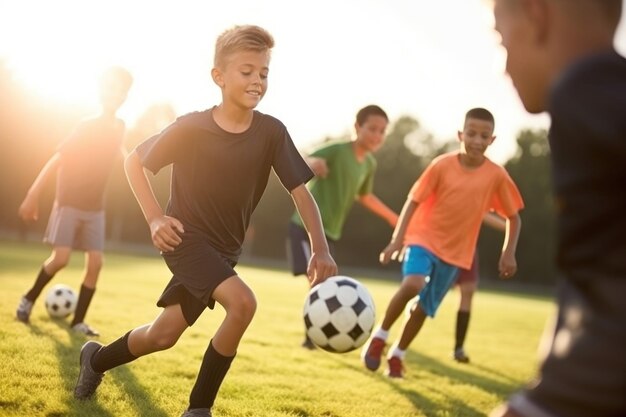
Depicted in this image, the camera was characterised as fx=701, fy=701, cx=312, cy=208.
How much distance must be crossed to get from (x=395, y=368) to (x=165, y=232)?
3.35 metres

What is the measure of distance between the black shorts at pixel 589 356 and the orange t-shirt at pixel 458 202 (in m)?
Result: 4.72

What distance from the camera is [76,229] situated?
23.7 feet

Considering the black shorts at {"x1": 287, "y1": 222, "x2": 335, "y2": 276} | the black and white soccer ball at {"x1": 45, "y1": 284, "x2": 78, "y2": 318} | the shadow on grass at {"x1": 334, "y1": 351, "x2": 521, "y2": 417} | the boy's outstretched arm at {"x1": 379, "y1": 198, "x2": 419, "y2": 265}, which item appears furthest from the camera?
the black shorts at {"x1": 287, "y1": 222, "x2": 335, "y2": 276}

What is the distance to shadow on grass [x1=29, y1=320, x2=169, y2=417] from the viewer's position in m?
3.96

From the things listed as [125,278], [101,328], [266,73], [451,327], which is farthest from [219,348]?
[125,278]

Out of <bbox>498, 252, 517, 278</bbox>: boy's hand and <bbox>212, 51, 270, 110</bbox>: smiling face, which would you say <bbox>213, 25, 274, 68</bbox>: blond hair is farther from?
<bbox>498, 252, 517, 278</bbox>: boy's hand

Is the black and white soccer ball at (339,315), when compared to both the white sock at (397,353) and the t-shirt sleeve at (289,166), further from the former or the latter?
the white sock at (397,353)

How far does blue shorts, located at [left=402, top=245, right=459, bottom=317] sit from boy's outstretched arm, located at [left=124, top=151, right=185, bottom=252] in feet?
9.78

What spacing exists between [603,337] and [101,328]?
261 inches

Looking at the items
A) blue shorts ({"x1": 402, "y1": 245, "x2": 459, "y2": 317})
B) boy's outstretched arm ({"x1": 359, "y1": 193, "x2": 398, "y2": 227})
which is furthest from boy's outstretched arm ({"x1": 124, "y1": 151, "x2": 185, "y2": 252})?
boy's outstretched arm ({"x1": 359, "y1": 193, "x2": 398, "y2": 227})

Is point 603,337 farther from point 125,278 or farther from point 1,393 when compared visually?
point 125,278

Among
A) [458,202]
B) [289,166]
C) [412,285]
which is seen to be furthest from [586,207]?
[458,202]

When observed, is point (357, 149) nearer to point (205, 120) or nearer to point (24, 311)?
point (24, 311)

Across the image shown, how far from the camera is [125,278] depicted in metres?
16.3
